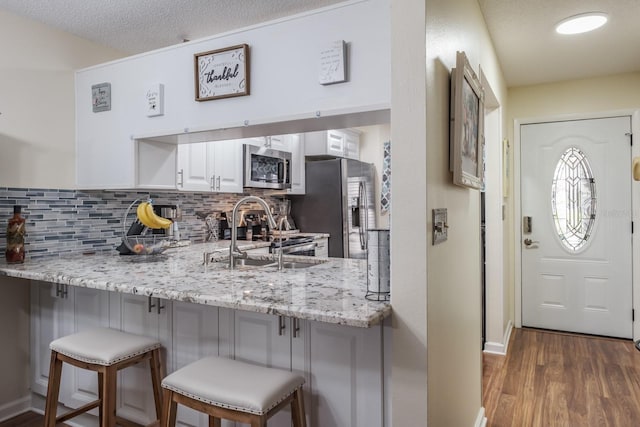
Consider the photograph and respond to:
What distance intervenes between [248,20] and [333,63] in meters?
1.13

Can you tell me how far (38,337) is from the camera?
2.47 metres

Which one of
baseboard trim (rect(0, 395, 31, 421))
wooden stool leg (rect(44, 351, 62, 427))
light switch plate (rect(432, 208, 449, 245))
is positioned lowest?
baseboard trim (rect(0, 395, 31, 421))

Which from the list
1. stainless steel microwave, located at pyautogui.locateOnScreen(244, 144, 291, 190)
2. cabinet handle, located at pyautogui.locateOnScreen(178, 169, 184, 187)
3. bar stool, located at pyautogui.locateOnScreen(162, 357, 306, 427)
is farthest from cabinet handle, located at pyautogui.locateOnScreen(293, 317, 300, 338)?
stainless steel microwave, located at pyautogui.locateOnScreen(244, 144, 291, 190)

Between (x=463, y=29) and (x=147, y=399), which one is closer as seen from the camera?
(x=463, y=29)

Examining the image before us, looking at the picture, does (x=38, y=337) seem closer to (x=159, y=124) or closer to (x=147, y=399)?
(x=147, y=399)

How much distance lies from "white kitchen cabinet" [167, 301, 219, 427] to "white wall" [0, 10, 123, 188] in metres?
1.29

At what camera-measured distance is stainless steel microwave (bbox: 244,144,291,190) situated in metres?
3.54

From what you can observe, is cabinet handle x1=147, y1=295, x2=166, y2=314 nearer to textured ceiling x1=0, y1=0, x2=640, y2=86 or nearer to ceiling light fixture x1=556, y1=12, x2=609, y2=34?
textured ceiling x1=0, y1=0, x2=640, y2=86

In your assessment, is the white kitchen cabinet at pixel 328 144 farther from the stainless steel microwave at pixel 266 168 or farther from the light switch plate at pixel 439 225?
the light switch plate at pixel 439 225

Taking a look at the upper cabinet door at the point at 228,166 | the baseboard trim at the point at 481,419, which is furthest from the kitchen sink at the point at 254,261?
the baseboard trim at the point at 481,419

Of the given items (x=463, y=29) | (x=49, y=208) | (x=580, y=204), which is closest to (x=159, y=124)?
(x=49, y=208)

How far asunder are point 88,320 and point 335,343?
151 cm

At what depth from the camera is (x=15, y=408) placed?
242cm

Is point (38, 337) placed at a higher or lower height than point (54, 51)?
lower
